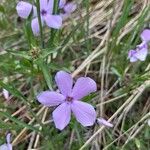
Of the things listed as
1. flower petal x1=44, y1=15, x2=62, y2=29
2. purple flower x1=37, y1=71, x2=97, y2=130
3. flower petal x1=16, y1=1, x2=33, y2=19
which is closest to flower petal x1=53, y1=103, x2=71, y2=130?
purple flower x1=37, y1=71, x2=97, y2=130

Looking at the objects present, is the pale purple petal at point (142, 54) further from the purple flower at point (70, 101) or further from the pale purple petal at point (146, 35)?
the purple flower at point (70, 101)

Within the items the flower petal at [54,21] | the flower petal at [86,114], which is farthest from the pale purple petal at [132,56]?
the flower petal at [86,114]

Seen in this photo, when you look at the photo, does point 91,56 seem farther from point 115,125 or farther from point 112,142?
point 112,142

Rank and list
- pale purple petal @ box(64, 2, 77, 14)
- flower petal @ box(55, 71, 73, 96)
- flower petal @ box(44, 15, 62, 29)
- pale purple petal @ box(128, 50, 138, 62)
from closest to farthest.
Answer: flower petal @ box(55, 71, 73, 96) < flower petal @ box(44, 15, 62, 29) < pale purple petal @ box(128, 50, 138, 62) < pale purple petal @ box(64, 2, 77, 14)

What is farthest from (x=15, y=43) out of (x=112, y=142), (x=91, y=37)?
(x=112, y=142)

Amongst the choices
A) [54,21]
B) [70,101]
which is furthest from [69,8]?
[70,101]

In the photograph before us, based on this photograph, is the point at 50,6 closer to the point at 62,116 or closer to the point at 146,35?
the point at 146,35

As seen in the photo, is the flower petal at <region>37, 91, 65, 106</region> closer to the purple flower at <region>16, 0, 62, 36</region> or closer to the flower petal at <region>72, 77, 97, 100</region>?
the flower petal at <region>72, 77, 97, 100</region>
